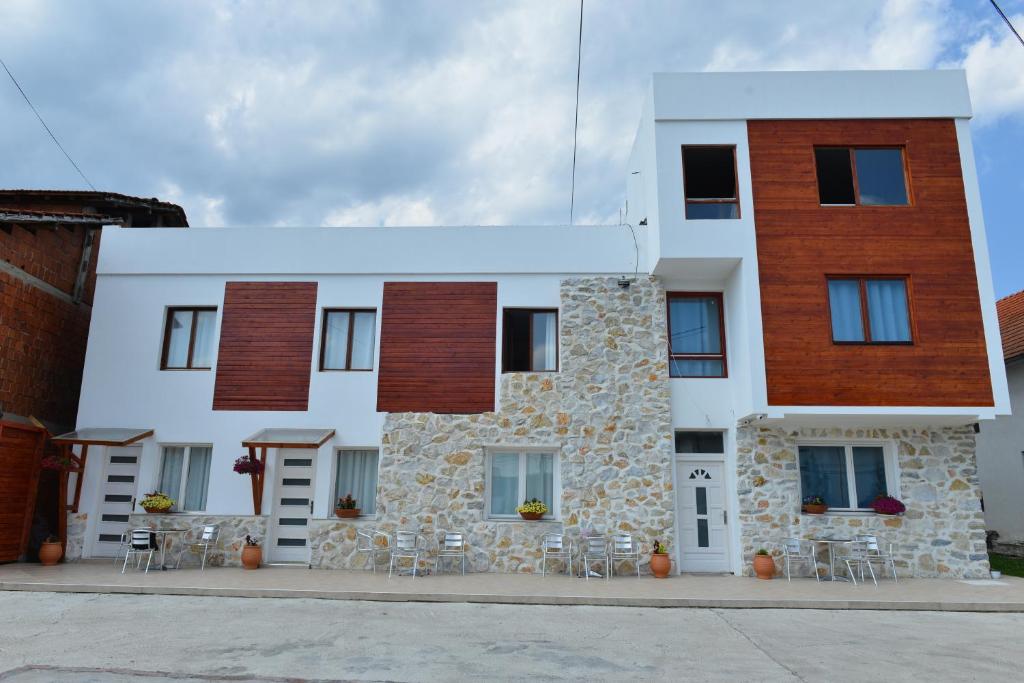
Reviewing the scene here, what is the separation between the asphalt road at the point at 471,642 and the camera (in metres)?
5.68

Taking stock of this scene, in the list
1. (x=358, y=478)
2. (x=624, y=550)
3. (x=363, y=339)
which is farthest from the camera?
(x=363, y=339)

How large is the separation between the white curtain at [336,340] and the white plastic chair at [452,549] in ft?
11.8

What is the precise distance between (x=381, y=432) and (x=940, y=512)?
934 cm

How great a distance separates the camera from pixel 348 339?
12.2 metres

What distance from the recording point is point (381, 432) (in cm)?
1154

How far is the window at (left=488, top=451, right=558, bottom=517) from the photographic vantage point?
11398mm

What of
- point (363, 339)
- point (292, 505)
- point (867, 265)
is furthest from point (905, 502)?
point (292, 505)

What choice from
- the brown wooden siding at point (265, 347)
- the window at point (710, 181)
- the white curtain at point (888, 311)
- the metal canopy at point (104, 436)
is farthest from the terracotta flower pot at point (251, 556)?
the white curtain at point (888, 311)

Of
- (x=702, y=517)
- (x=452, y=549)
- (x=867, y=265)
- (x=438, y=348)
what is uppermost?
(x=867, y=265)

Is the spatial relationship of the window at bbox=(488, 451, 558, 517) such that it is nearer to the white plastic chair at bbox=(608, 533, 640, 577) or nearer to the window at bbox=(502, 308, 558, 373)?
the white plastic chair at bbox=(608, 533, 640, 577)

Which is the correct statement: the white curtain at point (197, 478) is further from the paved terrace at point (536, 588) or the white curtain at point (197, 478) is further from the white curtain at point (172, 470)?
the paved terrace at point (536, 588)

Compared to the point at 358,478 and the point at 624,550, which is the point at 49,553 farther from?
the point at 624,550

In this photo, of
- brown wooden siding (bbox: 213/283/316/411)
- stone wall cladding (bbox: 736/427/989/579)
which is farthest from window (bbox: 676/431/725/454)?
brown wooden siding (bbox: 213/283/316/411)

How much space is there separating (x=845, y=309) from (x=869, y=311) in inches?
14.7
